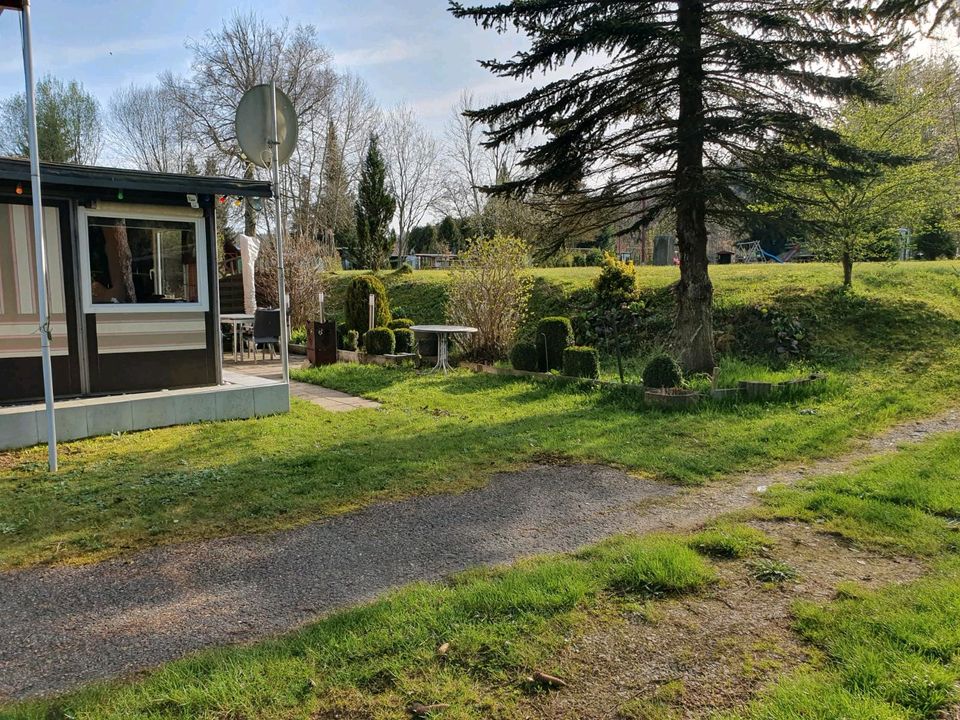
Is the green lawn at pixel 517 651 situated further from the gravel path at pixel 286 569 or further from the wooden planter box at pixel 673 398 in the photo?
the wooden planter box at pixel 673 398

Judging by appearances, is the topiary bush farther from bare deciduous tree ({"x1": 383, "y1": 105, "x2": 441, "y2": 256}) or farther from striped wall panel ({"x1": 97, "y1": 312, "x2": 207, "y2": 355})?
bare deciduous tree ({"x1": 383, "y1": 105, "x2": 441, "y2": 256})

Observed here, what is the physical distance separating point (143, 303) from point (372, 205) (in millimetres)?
26781

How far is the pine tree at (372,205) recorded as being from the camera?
1233 inches

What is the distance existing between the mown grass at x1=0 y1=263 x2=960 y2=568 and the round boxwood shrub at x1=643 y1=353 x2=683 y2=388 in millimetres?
398

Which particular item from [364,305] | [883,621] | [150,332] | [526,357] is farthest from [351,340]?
[883,621]

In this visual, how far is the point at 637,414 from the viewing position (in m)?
7.08

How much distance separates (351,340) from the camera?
12367 millimetres

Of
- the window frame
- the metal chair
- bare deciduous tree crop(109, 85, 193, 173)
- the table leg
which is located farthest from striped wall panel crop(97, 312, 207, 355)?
bare deciduous tree crop(109, 85, 193, 173)

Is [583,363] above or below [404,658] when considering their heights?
above

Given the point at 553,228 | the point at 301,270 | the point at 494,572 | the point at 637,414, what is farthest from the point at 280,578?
the point at 301,270

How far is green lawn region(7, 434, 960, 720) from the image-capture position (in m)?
2.16

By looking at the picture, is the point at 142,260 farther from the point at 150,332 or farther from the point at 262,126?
the point at 262,126

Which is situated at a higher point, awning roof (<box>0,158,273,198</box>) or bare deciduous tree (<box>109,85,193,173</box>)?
bare deciduous tree (<box>109,85,193,173</box>)

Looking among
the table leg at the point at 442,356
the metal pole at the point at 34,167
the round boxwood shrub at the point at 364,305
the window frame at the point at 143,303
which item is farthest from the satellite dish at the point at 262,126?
the round boxwood shrub at the point at 364,305
